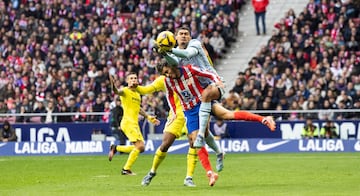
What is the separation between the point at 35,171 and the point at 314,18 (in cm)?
1548

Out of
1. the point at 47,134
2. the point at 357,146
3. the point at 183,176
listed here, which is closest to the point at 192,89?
the point at 183,176

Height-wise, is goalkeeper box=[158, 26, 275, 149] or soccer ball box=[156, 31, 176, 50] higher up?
soccer ball box=[156, 31, 176, 50]

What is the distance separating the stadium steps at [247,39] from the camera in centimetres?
3762

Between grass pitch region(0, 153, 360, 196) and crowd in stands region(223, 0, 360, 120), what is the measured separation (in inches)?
155

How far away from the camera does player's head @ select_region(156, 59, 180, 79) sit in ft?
54.0

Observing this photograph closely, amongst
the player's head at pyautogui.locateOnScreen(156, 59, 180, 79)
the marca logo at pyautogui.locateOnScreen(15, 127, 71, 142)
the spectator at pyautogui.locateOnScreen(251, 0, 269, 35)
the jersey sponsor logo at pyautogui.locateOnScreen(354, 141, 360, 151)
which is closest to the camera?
the player's head at pyautogui.locateOnScreen(156, 59, 180, 79)

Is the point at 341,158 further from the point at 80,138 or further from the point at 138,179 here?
the point at 80,138

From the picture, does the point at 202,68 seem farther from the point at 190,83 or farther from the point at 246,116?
the point at 246,116

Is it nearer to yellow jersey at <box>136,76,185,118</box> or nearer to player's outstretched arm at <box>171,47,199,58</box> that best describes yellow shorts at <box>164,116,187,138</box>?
yellow jersey at <box>136,76,185,118</box>

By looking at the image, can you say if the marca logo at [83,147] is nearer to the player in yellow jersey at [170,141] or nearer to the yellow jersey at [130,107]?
the yellow jersey at [130,107]

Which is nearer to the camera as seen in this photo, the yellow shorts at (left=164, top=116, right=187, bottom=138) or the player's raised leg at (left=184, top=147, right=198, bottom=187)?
the player's raised leg at (left=184, top=147, right=198, bottom=187)

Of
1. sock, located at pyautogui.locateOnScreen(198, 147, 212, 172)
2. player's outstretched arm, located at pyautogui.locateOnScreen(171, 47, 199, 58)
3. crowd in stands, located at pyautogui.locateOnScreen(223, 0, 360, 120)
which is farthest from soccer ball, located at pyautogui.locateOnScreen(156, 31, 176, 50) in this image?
crowd in stands, located at pyautogui.locateOnScreen(223, 0, 360, 120)

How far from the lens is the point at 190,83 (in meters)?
16.7

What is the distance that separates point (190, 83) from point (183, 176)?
3.55 m
